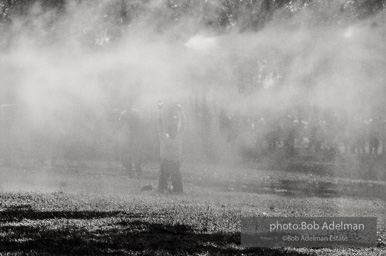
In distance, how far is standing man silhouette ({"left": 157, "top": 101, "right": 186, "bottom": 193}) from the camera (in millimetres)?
17031

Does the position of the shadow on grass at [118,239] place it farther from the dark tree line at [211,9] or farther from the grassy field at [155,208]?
the dark tree line at [211,9]

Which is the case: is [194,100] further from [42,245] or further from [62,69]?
[42,245]

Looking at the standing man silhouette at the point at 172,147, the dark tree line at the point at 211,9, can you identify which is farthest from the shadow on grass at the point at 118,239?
the dark tree line at the point at 211,9

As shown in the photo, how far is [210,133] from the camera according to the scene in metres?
32.2

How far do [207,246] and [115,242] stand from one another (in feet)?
3.97

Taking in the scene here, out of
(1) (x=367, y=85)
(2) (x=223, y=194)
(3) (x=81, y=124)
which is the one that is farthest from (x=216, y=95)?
(2) (x=223, y=194)

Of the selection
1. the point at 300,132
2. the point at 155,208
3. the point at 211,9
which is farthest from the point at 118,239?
the point at 300,132

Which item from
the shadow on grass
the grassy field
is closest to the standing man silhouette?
the grassy field

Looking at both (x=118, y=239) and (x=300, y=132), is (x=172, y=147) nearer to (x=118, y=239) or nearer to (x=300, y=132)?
(x=118, y=239)

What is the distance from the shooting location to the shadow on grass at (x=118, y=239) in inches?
350

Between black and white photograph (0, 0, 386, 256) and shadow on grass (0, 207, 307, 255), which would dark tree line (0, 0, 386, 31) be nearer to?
black and white photograph (0, 0, 386, 256)

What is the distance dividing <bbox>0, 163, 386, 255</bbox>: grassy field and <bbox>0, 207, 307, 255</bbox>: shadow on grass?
13 millimetres

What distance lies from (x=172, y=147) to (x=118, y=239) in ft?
25.3

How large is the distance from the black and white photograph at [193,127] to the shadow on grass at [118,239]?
0.12 ft
